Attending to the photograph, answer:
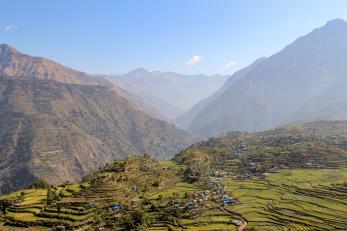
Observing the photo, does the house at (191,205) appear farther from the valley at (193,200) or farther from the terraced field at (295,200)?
the terraced field at (295,200)

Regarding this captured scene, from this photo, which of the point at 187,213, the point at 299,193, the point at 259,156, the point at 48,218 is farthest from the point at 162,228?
the point at 259,156

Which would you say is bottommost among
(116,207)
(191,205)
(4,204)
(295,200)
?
(4,204)

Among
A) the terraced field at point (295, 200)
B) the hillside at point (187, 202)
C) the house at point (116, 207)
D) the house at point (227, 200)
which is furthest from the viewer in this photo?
the house at point (227, 200)

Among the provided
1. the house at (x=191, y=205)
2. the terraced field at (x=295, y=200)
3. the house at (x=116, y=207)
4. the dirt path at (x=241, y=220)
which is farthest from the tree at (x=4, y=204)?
the terraced field at (x=295, y=200)

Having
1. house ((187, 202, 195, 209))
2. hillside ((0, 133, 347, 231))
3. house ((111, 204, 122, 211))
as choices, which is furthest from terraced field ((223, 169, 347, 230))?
house ((111, 204, 122, 211))

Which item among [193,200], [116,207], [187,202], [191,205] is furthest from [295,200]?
[116,207]

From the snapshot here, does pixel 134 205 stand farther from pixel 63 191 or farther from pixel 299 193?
pixel 299 193

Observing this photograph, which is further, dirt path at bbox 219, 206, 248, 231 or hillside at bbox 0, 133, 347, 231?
hillside at bbox 0, 133, 347, 231

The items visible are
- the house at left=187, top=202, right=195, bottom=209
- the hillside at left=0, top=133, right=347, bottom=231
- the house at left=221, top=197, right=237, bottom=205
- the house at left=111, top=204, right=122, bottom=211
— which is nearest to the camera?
the hillside at left=0, top=133, right=347, bottom=231

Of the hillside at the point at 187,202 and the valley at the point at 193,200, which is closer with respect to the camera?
the hillside at the point at 187,202

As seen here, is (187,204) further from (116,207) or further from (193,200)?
(116,207)

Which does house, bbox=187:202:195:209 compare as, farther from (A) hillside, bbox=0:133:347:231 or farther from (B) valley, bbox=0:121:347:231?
(B) valley, bbox=0:121:347:231

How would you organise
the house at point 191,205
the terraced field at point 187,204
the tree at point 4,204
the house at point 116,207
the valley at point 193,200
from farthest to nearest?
the tree at point 4,204, the house at point 116,207, the house at point 191,205, the valley at point 193,200, the terraced field at point 187,204
